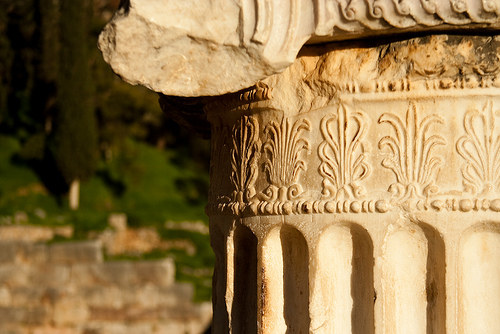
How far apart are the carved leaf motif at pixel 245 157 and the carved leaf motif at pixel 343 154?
27 centimetres

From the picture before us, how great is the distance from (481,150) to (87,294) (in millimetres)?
10816

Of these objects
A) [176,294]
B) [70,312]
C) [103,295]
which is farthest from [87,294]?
[176,294]

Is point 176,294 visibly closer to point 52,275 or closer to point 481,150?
point 52,275

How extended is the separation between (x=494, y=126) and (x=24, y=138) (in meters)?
22.3

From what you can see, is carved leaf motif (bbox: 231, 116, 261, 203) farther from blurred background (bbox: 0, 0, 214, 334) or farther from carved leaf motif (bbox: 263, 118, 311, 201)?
blurred background (bbox: 0, 0, 214, 334)

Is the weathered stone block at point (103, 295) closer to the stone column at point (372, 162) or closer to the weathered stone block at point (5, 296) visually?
the weathered stone block at point (5, 296)

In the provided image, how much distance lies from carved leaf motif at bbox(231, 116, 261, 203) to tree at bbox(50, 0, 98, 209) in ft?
58.0

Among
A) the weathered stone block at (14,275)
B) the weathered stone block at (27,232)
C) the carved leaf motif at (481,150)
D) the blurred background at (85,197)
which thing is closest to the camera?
the carved leaf motif at (481,150)

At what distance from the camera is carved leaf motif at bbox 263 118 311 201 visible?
2.51 meters

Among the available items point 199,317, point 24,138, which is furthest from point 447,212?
point 24,138

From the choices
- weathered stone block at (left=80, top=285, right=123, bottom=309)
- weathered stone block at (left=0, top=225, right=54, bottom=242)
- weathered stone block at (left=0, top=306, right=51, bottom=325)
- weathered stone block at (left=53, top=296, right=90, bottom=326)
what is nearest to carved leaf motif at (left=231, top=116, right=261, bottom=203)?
weathered stone block at (left=0, top=306, right=51, bottom=325)

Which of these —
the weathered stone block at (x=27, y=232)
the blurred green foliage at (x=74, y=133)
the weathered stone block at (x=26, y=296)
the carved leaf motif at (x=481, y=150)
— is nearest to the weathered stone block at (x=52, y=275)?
the weathered stone block at (x=26, y=296)

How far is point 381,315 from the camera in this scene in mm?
2396

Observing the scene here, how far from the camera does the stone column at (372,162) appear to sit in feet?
7.45
